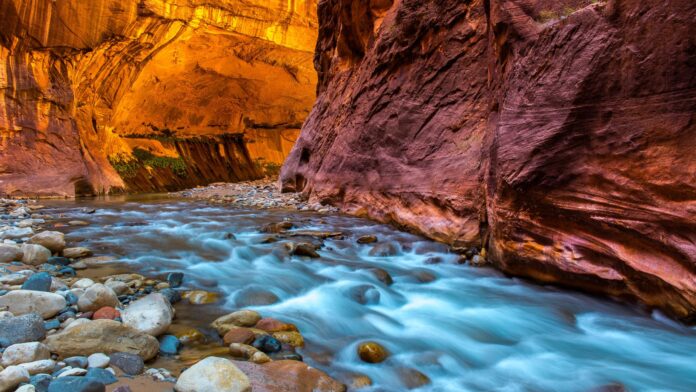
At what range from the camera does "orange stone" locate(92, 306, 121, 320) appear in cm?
231

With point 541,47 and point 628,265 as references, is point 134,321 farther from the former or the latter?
point 541,47

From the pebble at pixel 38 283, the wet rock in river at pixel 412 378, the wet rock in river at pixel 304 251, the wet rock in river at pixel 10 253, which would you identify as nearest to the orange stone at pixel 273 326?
the wet rock in river at pixel 412 378

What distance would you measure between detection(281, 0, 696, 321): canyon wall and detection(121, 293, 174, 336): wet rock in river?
9.17ft

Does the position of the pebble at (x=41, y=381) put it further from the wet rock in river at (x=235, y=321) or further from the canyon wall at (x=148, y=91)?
the canyon wall at (x=148, y=91)

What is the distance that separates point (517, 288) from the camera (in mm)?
3502

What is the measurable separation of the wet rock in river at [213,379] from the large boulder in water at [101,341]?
1.30 ft

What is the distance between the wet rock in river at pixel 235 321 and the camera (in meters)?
2.40

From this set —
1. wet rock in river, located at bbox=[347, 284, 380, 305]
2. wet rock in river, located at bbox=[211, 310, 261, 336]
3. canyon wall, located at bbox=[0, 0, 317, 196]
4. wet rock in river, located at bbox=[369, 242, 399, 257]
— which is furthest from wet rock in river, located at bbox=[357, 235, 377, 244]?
canyon wall, located at bbox=[0, 0, 317, 196]

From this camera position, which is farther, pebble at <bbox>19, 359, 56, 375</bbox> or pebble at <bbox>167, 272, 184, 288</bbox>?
pebble at <bbox>167, 272, 184, 288</bbox>

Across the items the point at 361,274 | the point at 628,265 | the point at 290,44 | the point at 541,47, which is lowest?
the point at 361,274

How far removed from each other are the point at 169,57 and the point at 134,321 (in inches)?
660

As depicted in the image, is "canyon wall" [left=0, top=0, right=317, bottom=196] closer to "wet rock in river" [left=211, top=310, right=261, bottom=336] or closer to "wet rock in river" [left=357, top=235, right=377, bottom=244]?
"wet rock in river" [left=357, top=235, right=377, bottom=244]

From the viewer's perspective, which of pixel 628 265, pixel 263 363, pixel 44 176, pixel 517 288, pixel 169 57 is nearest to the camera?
pixel 263 363

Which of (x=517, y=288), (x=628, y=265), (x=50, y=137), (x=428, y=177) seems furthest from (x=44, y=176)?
(x=628, y=265)
